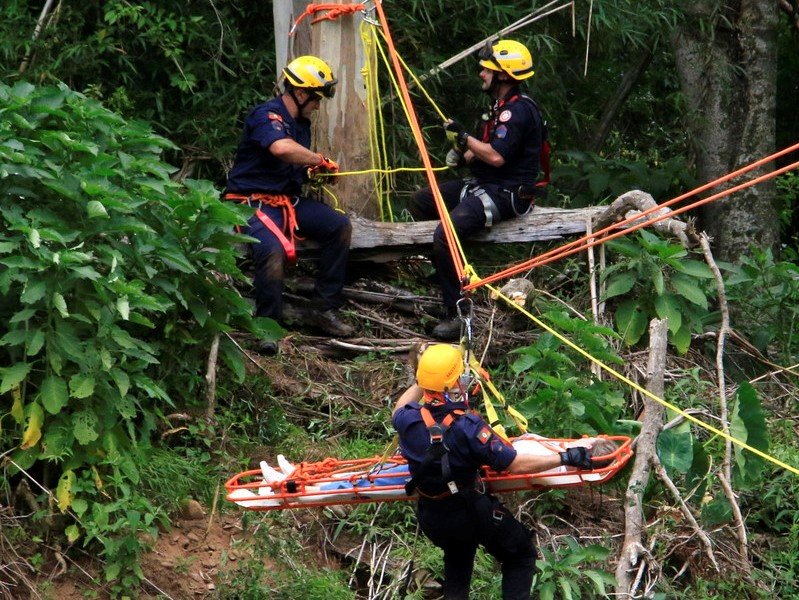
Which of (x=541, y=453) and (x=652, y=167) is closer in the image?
(x=541, y=453)

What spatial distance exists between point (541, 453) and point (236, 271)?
2.12m

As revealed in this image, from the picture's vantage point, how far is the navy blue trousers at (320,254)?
7.68 meters

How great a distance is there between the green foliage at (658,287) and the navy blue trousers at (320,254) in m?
1.52

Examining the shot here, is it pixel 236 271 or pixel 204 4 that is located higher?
pixel 204 4

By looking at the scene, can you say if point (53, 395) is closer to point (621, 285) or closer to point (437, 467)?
point (437, 467)

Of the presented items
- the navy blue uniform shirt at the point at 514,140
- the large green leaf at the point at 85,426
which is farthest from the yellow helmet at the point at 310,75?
the large green leaf at the point at 85,426

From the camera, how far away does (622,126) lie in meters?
11.1

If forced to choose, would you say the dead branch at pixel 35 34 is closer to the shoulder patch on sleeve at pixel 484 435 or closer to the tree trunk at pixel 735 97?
the tree trunk at pixel 735 97

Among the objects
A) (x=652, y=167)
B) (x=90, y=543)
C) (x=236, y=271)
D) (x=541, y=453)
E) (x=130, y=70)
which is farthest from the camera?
(x=652, y=167)

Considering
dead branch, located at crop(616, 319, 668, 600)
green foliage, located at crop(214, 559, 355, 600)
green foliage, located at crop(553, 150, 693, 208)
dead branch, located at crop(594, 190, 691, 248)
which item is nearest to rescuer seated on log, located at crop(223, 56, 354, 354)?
dead branch, located at crop(594, 190, 691, 248)

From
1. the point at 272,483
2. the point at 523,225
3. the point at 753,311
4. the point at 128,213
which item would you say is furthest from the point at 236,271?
the point at 753,311

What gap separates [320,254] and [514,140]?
1303 mm

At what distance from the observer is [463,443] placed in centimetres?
540

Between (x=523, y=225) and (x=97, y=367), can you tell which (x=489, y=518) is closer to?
(x=97, y=367)
